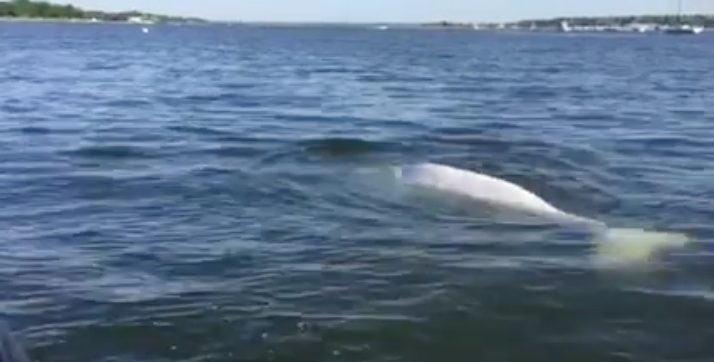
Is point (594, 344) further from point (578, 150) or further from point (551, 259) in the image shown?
point (578, 150)

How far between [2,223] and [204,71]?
146ft

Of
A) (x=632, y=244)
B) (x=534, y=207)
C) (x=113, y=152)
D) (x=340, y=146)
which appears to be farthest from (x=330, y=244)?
(x=340, y=146)

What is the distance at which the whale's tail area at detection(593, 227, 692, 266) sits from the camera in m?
11.5

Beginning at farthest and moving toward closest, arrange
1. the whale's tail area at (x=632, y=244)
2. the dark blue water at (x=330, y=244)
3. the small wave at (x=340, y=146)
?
1. the small wave at (x=340, y=146)
2. the whale's tail area at (x=632, y=244)
3. the dark blue water at (x=330, y=244)

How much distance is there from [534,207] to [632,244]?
2.52 meters

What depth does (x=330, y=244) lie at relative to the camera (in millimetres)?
12430

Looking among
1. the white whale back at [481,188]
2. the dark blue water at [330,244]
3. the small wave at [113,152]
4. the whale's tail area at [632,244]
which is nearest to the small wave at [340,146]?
the dark blue water at [330,244]

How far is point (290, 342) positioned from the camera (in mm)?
8703

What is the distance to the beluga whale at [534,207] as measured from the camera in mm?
11906

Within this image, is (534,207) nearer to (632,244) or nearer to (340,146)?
(632,244)

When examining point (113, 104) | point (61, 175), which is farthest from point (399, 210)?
point (113, 104)

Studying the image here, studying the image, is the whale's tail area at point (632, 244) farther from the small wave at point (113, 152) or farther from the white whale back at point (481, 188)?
the small wave at point (113, 152)

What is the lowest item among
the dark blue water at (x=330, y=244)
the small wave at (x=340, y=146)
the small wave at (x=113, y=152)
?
the small wave at (x=340, y=146)

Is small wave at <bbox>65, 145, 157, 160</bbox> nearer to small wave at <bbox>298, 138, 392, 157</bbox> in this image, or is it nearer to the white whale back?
small wave at <bbox>298, 138, 392, 157</bbox>
